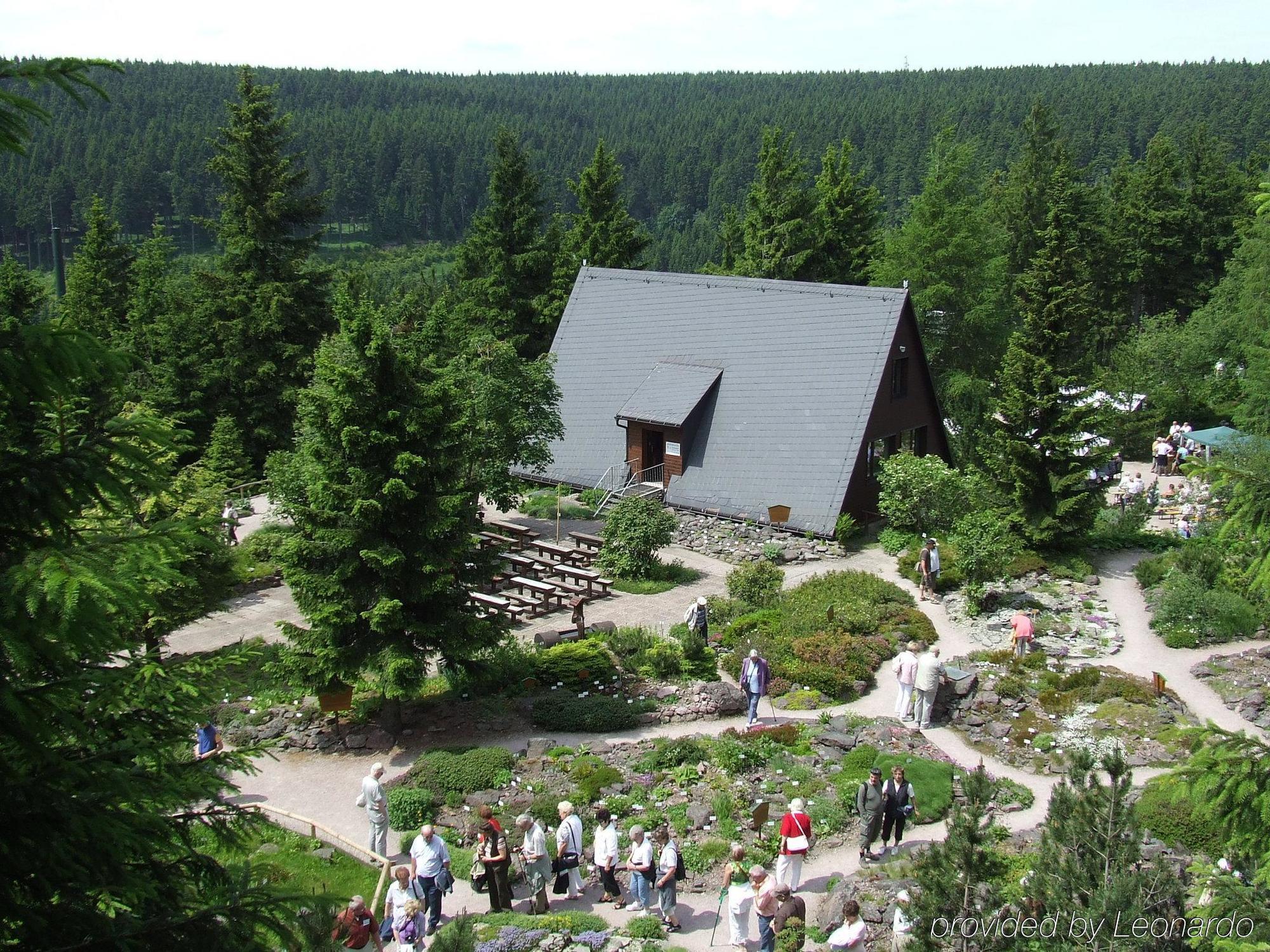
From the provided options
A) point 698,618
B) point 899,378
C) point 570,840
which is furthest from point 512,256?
point 570,840

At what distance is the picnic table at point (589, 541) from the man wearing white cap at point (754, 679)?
9.64m

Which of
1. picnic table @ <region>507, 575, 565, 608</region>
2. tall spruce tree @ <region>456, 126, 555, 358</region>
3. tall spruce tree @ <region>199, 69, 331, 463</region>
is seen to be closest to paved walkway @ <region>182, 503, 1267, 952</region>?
picnic table @ <region>507, 575, 565, 608</region>

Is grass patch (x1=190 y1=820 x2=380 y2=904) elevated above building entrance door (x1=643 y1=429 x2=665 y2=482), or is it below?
below

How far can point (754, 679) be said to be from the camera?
67.3 feet

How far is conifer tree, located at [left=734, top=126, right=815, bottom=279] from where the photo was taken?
50406mm

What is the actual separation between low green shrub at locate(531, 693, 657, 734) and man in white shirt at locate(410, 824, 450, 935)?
6.22 meters

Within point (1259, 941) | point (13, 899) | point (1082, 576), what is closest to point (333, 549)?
point (13, 899)

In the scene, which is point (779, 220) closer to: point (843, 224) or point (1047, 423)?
point (843, 224)

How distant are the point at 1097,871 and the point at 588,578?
56.4 feet

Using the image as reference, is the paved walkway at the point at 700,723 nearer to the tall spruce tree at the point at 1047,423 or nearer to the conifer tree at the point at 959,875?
the tall spruce tree at the point at 1047,423

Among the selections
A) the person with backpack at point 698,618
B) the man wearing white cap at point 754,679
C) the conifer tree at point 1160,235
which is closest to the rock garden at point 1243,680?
the man wearing white cap at point 754,679

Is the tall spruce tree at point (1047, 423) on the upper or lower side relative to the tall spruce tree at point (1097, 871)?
upper

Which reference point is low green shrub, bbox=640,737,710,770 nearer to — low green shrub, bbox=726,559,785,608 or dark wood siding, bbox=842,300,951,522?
low green shrub, bbox=726,559,785,608

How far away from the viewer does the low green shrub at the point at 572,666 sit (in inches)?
891
